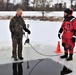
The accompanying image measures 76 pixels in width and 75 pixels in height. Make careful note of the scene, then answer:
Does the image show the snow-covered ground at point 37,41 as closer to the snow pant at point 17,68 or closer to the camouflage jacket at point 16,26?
the snow pant at point 17,68

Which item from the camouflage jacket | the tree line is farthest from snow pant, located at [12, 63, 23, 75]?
the tree line

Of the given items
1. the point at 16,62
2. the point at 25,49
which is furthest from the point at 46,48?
the point at 16,62

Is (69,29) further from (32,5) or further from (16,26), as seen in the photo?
(32,5)

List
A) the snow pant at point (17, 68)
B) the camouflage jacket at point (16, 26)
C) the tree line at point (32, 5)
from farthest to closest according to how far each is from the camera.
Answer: the tree line at point (32, 5) → the camouflage jacket at point (16, 26) → the snow pant at point (17, 68)

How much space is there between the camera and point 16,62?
571cm

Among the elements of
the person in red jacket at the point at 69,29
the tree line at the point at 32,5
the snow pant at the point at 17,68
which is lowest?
the snow pant at the point at 17,68

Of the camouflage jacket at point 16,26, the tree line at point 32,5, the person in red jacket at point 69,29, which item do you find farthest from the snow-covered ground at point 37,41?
the camouflage jacket at point 16,26

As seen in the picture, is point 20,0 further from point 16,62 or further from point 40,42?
point 16,62

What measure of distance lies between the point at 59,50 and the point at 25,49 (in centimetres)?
126

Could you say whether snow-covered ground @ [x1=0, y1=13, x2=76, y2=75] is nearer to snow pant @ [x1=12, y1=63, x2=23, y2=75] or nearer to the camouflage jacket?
snow pant @ [x1=12, y1=63, x2=23, y2=75]

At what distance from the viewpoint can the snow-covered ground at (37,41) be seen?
244 inches

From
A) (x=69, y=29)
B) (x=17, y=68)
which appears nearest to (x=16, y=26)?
(x=17, y=68)

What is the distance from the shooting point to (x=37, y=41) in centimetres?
860

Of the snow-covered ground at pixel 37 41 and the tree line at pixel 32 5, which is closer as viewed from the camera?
the snow-covered ground at pixel 37 41
